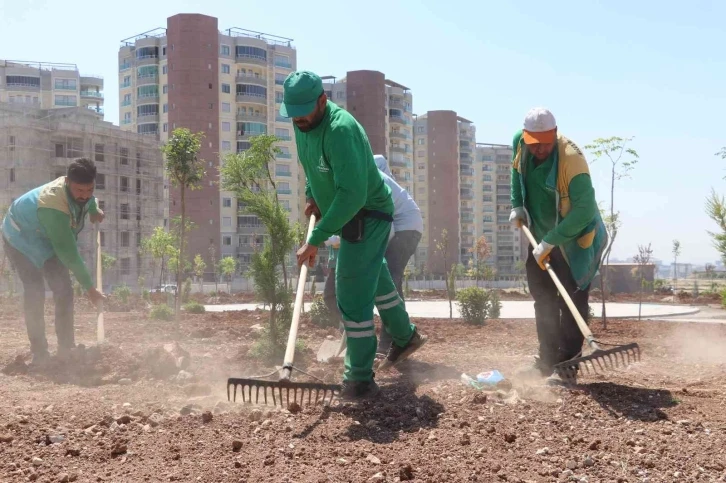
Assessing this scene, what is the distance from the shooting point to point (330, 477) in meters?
2.89

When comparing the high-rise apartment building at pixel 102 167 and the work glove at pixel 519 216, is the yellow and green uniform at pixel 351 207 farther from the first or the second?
the high-rise apartment building at pixel 102 167

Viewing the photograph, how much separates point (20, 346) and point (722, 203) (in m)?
12.2

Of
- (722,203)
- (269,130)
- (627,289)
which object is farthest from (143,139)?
(722,203)

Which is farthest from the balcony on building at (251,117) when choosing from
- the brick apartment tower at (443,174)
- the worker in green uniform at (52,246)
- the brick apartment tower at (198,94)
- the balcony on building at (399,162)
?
the worker in green uniform at (52,246)

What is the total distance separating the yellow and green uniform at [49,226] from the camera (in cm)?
596

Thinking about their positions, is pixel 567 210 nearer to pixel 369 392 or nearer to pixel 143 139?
pixel 369 392

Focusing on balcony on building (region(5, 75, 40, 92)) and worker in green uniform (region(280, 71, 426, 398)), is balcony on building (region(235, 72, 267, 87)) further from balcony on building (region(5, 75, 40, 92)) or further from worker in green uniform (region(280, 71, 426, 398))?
worker in green uniform (region(280, 71, 426, 398))

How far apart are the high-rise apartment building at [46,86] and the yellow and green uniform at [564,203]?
80.6 metres

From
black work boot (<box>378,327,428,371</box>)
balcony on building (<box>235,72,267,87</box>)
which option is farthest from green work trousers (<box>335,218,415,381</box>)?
balcony on building (<box>235,72,267,87</box>)

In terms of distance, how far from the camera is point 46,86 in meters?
80.4

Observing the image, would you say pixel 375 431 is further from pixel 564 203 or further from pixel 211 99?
pixel 211 99

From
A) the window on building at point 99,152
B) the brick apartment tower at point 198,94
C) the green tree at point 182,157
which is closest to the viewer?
the green tree at point 182,157

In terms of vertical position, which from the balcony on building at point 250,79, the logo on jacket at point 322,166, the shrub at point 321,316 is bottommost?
the shrub at point 321,316

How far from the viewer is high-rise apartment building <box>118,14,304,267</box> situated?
208 feet
